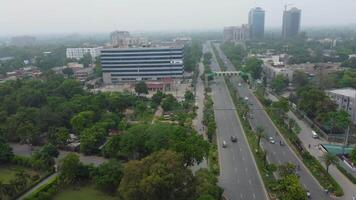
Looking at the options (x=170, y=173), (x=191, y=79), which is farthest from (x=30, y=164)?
(x=191, y=79)

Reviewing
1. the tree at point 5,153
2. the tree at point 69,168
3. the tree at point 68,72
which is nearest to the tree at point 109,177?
the tree at point 69,168

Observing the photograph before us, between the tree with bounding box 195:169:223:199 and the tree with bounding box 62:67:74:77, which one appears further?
the tree with bounding box 62:67:74:77

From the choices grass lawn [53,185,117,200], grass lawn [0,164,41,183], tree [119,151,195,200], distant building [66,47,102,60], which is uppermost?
distant building [66,47,102,60]

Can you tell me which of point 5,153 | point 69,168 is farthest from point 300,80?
point 5,153

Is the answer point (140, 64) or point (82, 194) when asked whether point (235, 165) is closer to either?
point (82, 194)

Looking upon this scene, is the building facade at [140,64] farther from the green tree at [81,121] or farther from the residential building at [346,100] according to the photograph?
the residential building at [346,100]

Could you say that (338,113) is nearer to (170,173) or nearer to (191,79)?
(170,173)

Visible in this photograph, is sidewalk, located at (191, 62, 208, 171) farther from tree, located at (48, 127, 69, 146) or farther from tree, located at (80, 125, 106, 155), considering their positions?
tree, located at (48, 127, 69, 146)

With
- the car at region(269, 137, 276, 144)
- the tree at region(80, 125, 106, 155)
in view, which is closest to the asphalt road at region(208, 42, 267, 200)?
the car at region(269, 137, 276, 144)
